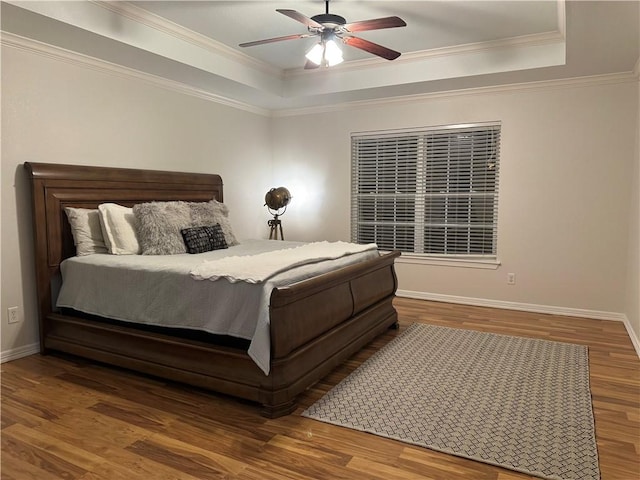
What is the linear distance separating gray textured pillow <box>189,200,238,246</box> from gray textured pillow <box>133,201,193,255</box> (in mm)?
235

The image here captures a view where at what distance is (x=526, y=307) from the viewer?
16.0ft

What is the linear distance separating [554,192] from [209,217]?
355 cm

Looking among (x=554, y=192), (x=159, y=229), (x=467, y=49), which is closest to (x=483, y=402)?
(x=159, y=229)

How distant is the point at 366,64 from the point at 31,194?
344 centimetres

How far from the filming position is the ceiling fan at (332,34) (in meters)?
2.88

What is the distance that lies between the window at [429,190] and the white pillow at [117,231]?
295 cm

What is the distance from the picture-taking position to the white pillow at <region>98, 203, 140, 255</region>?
11.8ft

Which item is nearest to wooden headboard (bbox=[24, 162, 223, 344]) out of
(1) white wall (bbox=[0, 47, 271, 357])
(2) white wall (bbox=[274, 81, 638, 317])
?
(1) white wall (bbox=[0, 47, 271, 357])

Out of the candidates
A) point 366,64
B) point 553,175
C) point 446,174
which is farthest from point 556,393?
point 366,64

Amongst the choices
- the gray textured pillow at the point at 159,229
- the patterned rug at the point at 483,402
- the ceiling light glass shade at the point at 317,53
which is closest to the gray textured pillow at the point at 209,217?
the gray textured pillow at the point at 159,229

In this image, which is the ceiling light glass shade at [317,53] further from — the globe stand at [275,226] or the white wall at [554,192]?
the globe stand at [275,226]

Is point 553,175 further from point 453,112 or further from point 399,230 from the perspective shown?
point 399,230

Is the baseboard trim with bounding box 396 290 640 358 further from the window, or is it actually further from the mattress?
the mattress

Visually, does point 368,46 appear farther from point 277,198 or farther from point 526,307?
point 526,307
